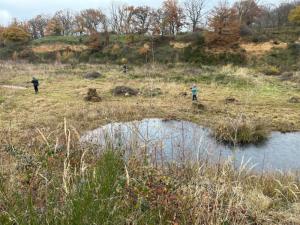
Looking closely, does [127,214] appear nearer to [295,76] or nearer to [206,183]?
[206,183]

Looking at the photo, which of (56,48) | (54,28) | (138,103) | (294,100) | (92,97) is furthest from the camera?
(54,28)

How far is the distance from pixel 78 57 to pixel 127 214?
53231 mm

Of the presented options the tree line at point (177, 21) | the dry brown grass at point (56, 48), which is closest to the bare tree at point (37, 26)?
the tree line at point (177, 21)

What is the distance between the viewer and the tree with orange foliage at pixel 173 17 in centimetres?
5884

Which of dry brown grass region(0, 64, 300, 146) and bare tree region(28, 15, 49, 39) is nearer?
dry brown grass region(0, 64, 300, 146)

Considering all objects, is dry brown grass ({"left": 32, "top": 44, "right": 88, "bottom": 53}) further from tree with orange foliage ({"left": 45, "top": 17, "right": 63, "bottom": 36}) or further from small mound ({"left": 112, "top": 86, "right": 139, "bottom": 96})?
small mound ({"left": 112, "top": 86, "right": 139, "bottom": 96})

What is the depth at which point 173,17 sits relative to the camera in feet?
195

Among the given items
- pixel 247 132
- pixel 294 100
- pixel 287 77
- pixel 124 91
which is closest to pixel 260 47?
pixel 287 77

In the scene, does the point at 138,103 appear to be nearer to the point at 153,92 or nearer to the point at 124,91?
the point at 124,91

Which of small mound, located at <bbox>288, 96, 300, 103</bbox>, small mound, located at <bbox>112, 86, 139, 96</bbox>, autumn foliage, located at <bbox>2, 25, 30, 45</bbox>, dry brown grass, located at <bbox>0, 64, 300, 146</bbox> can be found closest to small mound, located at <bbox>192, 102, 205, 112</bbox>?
dry brown grass, located at <bbox>0, 64, 300, 146</bbox>

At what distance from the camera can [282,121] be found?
18.9 meters

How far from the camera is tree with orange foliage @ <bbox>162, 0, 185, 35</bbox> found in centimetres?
5884

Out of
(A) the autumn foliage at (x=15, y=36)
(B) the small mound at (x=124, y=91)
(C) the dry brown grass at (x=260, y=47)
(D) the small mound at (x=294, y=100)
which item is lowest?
(D) the small mound at (x=294, y=100)

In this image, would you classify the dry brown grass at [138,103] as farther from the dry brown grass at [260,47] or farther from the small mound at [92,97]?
the dry brown grass at [260,47]
